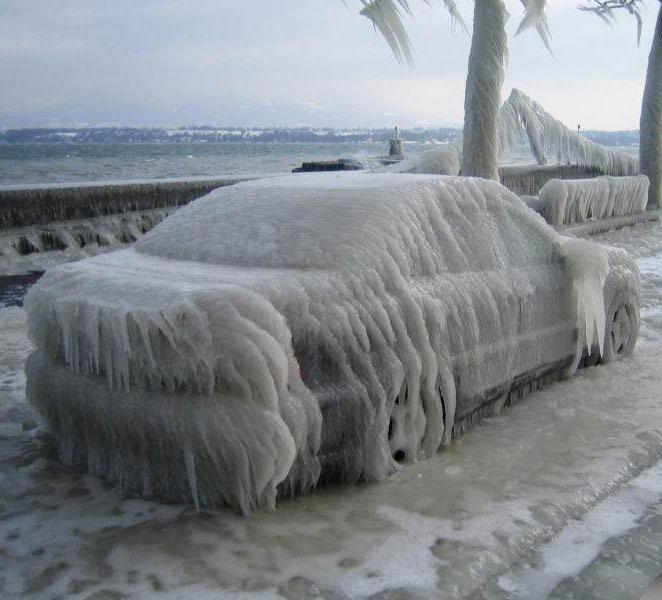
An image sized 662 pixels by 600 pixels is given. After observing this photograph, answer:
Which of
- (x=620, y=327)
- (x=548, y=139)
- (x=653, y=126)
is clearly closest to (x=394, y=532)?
(x=620, y=327)

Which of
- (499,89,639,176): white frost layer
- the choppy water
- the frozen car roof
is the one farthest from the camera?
the choppy water

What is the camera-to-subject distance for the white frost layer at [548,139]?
15.8 m

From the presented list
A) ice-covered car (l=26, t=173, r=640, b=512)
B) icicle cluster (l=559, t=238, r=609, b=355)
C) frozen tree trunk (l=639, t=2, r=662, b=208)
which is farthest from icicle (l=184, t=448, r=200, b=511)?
frozen tree trunk (l=639, t=2, r=662, b=208)

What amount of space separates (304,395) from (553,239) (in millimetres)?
2504

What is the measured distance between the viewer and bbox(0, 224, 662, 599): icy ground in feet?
10.3

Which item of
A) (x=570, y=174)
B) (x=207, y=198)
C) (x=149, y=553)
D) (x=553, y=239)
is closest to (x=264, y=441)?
(x=149, y=553)

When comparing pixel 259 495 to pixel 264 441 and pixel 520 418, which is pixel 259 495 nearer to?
pixel 264 441

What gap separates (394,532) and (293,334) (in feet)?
3.15

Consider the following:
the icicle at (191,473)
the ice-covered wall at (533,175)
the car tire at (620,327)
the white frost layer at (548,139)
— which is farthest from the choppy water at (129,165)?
the icicle at (191,473)

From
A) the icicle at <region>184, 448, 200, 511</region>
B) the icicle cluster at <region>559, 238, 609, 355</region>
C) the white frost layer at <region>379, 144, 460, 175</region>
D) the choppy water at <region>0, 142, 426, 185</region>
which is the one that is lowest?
the choppy water at <region>0, 142, 426, 185</region>

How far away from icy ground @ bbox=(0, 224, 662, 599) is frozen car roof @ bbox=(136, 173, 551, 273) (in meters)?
1.13

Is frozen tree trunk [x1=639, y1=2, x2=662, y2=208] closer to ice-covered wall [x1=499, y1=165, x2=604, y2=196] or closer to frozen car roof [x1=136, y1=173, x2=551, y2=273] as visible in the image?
ice-covered wall [x1=499, y1=165, x2=604, y2=196]

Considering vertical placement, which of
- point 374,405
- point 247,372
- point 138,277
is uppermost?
point 138,277

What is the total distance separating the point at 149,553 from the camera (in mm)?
3371
